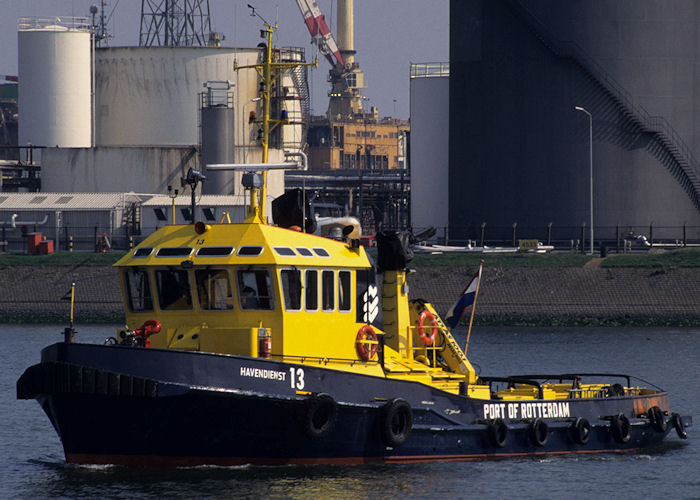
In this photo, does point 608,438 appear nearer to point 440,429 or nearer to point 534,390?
point 534,390

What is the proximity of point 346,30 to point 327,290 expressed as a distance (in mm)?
143489

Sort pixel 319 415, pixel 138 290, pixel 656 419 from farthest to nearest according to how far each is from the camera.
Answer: pixel 656 419 < pixel 138 290 < pixel 319 415

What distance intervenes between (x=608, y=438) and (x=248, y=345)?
341 inches

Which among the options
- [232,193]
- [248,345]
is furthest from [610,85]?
[248,345]

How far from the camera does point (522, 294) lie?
56.3 metres

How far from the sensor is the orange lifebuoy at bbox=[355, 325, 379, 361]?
22.8 metres

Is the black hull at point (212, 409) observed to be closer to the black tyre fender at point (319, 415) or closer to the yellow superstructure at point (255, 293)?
the black tyre fender at point (319, 415)

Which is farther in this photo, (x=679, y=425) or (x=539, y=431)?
(x=679, y=425)

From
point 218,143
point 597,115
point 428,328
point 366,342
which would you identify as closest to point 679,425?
point 428,328

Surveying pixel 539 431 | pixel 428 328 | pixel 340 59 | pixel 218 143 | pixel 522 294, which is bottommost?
pixel 522 294

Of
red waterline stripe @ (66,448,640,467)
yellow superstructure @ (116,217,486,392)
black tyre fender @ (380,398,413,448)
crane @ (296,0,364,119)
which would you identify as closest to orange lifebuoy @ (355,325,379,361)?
yellow superstructure @ (116,217,486,392)

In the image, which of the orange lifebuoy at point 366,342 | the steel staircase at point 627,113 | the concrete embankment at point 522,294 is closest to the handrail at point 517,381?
the orange lifebuoy at point 366,342

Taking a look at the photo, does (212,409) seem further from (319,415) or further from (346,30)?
(346,30)

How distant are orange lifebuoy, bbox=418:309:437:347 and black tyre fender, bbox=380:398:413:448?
2.78 metres
